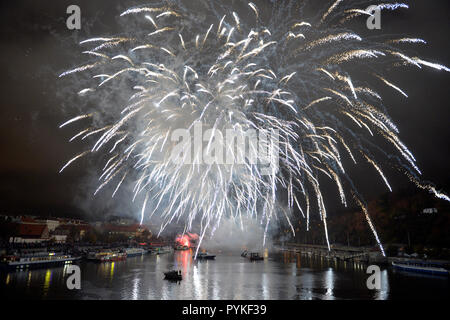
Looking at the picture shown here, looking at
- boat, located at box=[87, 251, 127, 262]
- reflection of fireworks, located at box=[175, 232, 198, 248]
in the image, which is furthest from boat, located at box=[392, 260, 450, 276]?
reflection of fireworks, located at box=[175, 232, 198, 248]

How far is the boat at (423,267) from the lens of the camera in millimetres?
37812

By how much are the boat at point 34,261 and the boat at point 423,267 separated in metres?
46.6

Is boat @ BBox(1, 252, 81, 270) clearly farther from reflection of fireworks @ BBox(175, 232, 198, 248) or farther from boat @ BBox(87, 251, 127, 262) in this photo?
reflection of fireworks @ BBox(175, 232, 198, 248)

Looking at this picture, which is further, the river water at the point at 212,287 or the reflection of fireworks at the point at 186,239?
the reflection of fireworks at the point at 186,239

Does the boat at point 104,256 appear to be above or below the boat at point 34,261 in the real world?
below

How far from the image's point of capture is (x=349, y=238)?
241ft

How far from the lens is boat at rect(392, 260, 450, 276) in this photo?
37812 mm

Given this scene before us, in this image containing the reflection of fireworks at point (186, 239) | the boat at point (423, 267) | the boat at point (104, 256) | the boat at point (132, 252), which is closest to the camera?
the boat at point (423, 267)

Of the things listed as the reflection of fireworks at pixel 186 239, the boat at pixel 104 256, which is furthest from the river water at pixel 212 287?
the reflection of fireworks at pixel 186 239

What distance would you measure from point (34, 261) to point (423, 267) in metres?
47.8

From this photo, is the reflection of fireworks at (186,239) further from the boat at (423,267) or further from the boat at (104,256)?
the boat at (423,267)

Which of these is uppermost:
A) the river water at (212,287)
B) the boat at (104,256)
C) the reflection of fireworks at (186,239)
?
the river water at (212,287)
